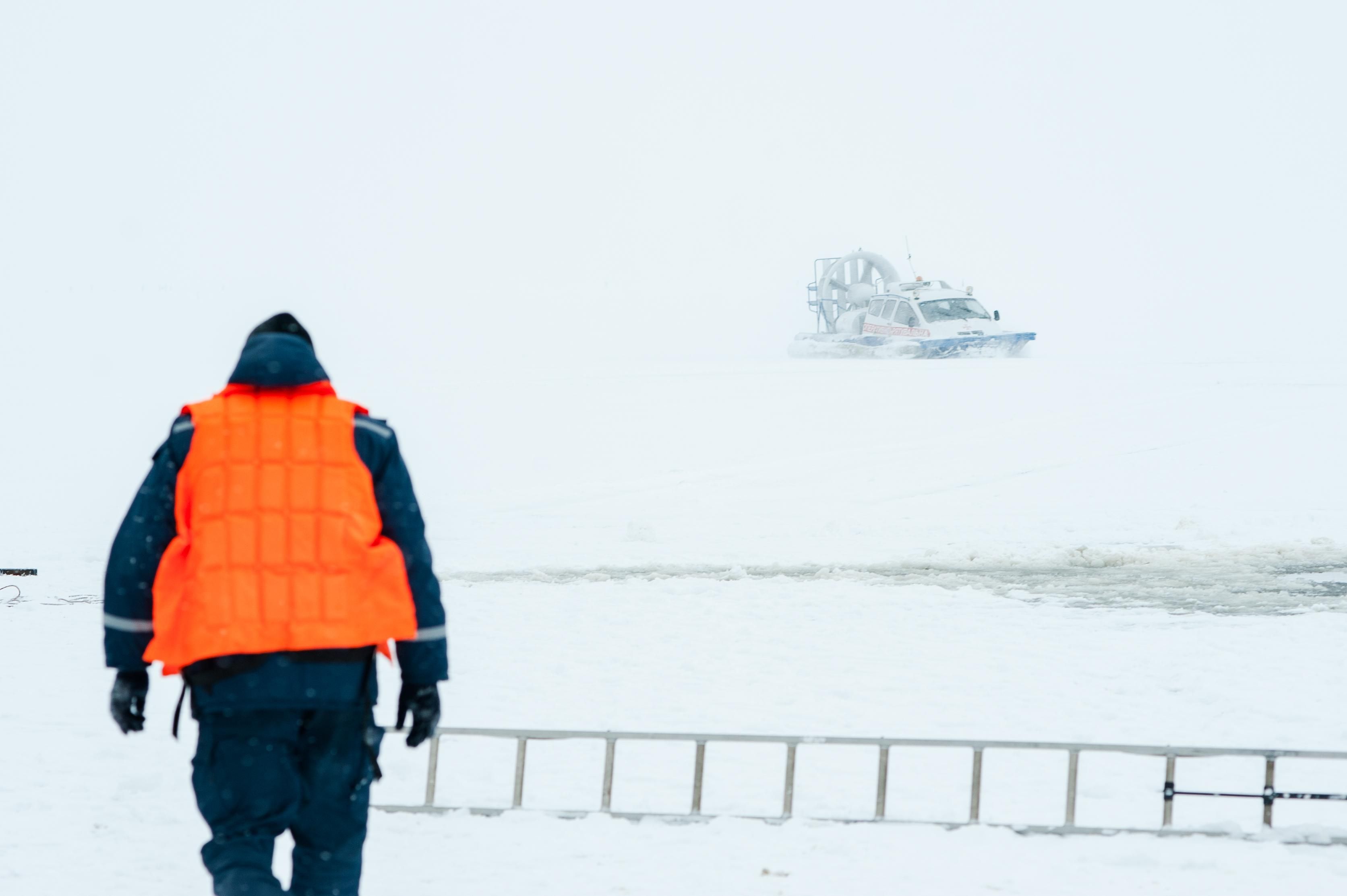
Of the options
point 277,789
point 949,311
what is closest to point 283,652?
point 277,789

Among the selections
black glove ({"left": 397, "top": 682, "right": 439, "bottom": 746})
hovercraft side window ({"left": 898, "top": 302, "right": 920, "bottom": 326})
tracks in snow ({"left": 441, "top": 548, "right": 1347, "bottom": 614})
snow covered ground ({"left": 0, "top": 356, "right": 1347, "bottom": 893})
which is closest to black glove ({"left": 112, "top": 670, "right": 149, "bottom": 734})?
black glove ({"left": 397, "top": 682, "right": 439, "bottom": 746})

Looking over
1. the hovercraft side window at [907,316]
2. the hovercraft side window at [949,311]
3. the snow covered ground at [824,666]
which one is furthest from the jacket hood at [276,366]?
the hovercraft side window at [949,311]

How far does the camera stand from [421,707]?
233 cm

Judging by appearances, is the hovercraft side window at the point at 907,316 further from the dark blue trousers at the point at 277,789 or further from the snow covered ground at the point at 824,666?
the dark blue trousers at the point at 277,789

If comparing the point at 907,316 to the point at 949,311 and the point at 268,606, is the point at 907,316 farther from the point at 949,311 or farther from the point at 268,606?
the point at 268,606

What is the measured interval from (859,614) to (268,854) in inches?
214

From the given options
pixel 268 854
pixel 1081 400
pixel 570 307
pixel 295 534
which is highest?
pixel 570 307

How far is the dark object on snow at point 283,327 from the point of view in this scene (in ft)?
7.77

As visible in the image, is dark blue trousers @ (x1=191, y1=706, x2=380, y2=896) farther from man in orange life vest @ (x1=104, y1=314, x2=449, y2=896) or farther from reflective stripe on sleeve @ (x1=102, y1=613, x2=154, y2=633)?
reflective stripe on sleeve @ (x1=102, y1=613, x2=154, y2=633)

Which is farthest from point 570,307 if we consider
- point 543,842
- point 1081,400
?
point 543,842

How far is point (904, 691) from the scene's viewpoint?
5652mm

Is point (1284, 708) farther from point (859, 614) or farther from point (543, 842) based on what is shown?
point (543, 842)

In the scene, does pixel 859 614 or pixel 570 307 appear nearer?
pixel 859 614

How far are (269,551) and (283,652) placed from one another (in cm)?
17
